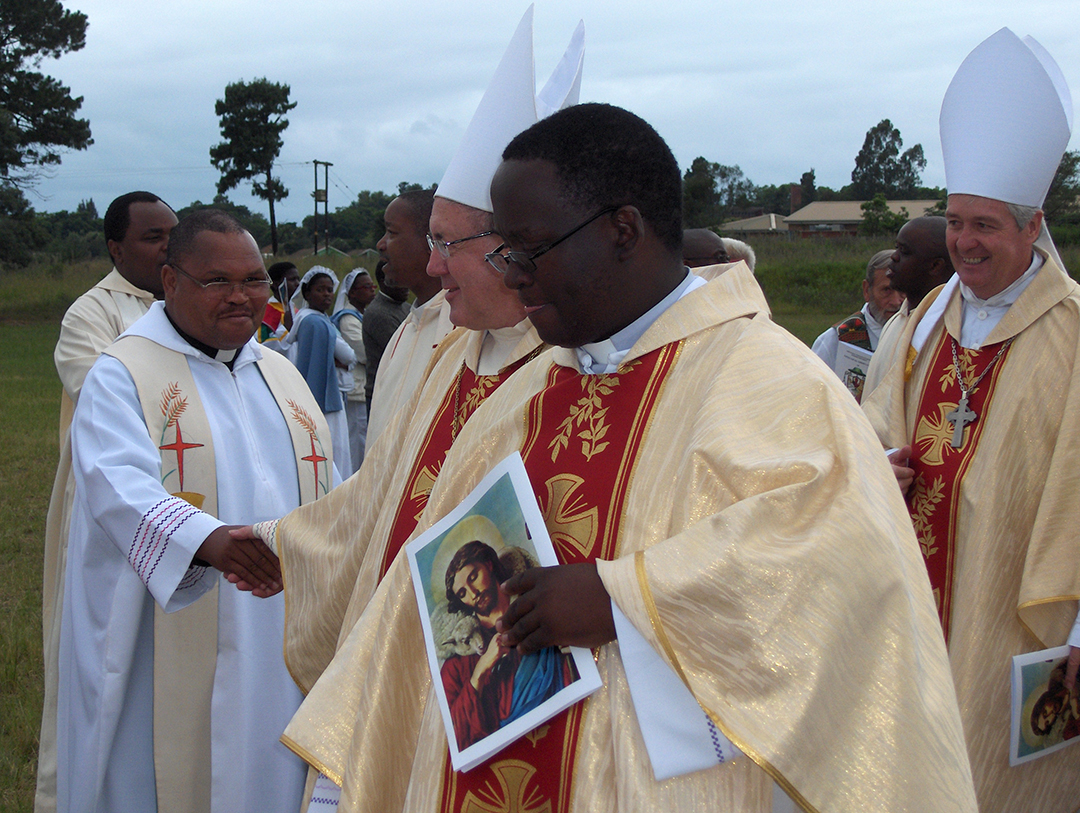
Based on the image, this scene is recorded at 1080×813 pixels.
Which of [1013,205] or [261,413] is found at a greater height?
[1013,205]

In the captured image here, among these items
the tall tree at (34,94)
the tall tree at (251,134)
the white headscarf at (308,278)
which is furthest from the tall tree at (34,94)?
the white headscarf at (308,278)

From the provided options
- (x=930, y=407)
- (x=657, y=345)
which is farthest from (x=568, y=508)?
(x=930, y=407)

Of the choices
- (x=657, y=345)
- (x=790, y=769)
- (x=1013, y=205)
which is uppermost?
(x=1013, y=205)

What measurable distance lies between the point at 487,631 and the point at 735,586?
20.0 inches

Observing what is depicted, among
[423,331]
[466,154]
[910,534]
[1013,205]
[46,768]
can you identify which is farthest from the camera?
[423,331]

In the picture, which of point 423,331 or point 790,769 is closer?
point 790,769

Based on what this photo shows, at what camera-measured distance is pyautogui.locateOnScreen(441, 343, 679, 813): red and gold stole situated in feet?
5.85

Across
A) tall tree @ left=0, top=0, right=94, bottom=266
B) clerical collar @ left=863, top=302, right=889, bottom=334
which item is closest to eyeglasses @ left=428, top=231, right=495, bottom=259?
clerical collar @ left=863, top=302, right=889, bottom=334

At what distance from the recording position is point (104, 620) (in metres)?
3.34

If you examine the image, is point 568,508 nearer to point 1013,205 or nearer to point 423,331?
point 1013,205

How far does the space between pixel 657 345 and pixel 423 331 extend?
116 inches

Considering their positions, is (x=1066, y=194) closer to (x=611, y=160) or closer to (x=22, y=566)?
(x=22, y=566)

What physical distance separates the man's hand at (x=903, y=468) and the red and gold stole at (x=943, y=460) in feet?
0.09

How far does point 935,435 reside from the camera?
3307 mm
